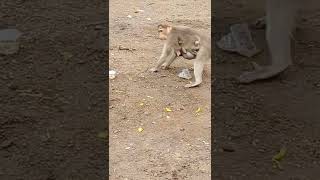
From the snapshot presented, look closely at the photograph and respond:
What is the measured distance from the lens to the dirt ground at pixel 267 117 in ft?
14.4

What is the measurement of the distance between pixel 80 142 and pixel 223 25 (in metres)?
2.75

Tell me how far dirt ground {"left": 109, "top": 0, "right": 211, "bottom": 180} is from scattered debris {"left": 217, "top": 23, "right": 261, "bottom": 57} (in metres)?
0.34

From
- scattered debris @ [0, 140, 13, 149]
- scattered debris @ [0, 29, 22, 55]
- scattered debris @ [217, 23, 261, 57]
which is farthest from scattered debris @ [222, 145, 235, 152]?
scattered debris @ [0, 29, 22, 55]

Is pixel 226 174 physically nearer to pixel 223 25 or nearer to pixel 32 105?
pixel 32 105

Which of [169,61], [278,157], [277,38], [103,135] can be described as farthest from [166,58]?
[278,157]

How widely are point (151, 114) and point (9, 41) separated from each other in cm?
184

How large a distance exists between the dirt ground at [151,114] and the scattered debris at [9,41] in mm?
895

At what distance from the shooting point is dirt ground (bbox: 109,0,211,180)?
4375mm

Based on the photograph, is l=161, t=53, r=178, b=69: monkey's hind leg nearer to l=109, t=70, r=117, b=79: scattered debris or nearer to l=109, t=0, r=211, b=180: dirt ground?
l=109, t=0, r=211, b=180: dirt ground

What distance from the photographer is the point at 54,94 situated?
5258 millimetres

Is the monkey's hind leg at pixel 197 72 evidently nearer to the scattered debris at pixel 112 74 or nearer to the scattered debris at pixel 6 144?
the scattered debris at pixel 112 74

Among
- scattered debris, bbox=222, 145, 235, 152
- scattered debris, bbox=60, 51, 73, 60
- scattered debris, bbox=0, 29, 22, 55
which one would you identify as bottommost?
scattered debris, bbox=222, 145, 235, 152

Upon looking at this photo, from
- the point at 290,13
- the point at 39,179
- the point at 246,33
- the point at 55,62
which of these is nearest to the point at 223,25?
the point at 246,33

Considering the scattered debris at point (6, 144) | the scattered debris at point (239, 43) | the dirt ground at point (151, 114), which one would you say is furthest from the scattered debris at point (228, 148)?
the scattered debris at point (239, 43)
